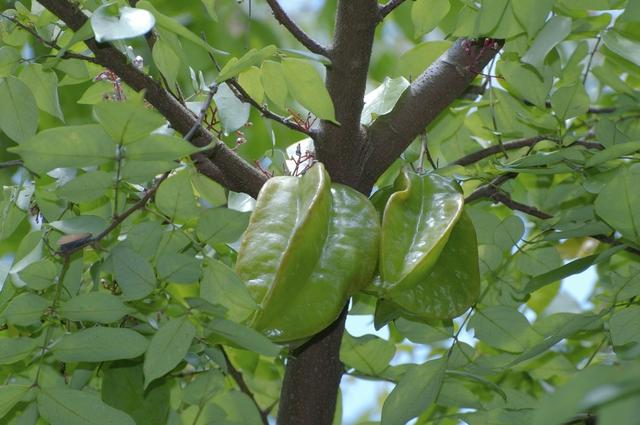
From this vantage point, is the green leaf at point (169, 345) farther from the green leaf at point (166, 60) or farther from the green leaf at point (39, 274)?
the green leaf at point (166, 60)

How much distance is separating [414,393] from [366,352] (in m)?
0.18

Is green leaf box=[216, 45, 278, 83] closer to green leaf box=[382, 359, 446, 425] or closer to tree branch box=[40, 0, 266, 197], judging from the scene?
tree branch box=[40, 0, 266, 197]

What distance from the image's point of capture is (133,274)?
1.25m

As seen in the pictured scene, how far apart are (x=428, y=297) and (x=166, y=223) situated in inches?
15.6

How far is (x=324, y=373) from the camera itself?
1534 mm

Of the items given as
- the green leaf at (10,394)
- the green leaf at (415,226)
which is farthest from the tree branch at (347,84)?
the green leaf at (10,394)

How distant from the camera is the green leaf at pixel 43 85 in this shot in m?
1.51

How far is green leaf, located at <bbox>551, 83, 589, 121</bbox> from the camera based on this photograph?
5.10 ft

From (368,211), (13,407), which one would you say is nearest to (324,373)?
(368,211)

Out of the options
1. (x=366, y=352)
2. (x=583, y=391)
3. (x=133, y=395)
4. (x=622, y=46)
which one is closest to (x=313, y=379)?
(x=366, y=352)

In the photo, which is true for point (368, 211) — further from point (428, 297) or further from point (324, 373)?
point (324, 373)

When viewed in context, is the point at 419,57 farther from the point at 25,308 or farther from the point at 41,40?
the point at 25,308

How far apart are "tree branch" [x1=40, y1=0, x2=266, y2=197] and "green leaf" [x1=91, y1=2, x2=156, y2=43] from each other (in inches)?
4.2

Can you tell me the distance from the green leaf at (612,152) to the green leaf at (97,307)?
691mm
